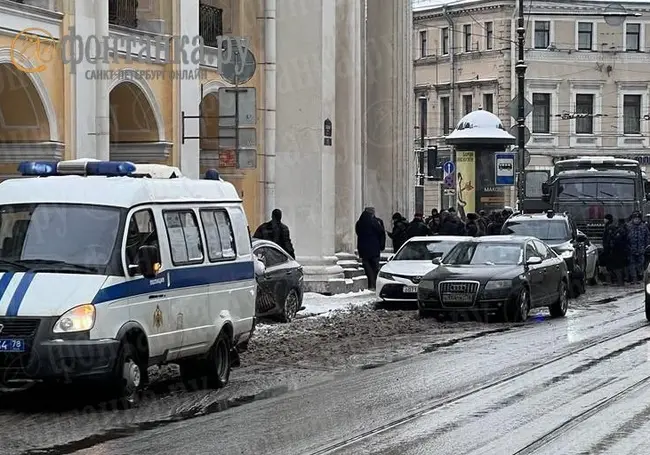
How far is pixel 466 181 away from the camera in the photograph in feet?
149

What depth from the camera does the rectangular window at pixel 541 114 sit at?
79750 millimetres

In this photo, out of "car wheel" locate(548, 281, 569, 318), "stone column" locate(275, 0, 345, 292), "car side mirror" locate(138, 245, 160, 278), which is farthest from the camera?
"stone column" locate(275, 0, 345, 292)

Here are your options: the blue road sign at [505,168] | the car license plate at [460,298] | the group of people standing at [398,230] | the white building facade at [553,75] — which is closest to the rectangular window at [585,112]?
the white building facade at [553,75]

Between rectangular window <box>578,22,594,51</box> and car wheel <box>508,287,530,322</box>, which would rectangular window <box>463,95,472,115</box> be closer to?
rectangular window <box>578,22,594,51</box>

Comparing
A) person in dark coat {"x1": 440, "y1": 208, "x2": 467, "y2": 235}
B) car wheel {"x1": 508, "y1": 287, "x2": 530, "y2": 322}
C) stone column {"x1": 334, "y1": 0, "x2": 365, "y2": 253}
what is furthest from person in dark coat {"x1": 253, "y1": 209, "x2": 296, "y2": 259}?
person in dark coat {"x1": 440, "y1": 208, "x2": 467, "y2": 235}

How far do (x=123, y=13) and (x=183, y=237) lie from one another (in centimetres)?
1418

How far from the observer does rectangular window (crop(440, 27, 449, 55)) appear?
267ft

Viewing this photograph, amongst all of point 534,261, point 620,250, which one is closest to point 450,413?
point 534,261

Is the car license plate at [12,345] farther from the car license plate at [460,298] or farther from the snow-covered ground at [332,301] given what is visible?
the snow-covered ground at [332,301]

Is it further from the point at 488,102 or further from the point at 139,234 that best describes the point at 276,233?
the point at 488,102

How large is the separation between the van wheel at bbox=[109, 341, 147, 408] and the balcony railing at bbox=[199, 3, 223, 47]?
18249mm

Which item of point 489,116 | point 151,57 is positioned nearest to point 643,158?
point 489,116

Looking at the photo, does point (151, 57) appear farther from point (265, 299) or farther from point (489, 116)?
point (489, 116)

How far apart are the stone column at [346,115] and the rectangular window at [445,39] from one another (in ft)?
157
